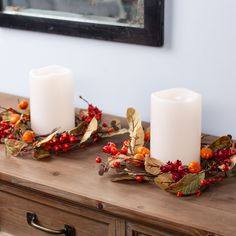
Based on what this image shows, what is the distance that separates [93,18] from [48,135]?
322 millimetres

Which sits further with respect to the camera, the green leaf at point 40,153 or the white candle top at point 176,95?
the green leaf at point 40,153

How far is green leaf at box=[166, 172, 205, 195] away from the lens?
3.57ft

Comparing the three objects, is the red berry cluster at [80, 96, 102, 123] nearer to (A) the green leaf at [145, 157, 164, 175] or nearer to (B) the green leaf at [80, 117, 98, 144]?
(B) the green leaf at [80, 117, 98, 144]

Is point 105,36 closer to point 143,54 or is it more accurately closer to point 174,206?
point 143,54

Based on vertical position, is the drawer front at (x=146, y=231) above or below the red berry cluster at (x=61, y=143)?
below

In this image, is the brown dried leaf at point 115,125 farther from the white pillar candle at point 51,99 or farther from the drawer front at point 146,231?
the drawer front at point 146,231

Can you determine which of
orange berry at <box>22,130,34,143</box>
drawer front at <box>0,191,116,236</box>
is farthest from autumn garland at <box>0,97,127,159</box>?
drawer front at <box>0,191,116,236</box>

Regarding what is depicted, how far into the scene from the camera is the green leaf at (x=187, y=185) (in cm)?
109

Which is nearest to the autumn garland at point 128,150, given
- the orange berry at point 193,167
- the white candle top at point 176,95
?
the orange berry at point 193,167

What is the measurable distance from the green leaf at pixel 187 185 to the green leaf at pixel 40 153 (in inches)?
12.1

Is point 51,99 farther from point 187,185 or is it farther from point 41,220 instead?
point 187,185

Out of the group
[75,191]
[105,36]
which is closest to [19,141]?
[75,191]

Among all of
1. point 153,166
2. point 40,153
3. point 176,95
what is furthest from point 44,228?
point 176,95

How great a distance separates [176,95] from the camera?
120cm
